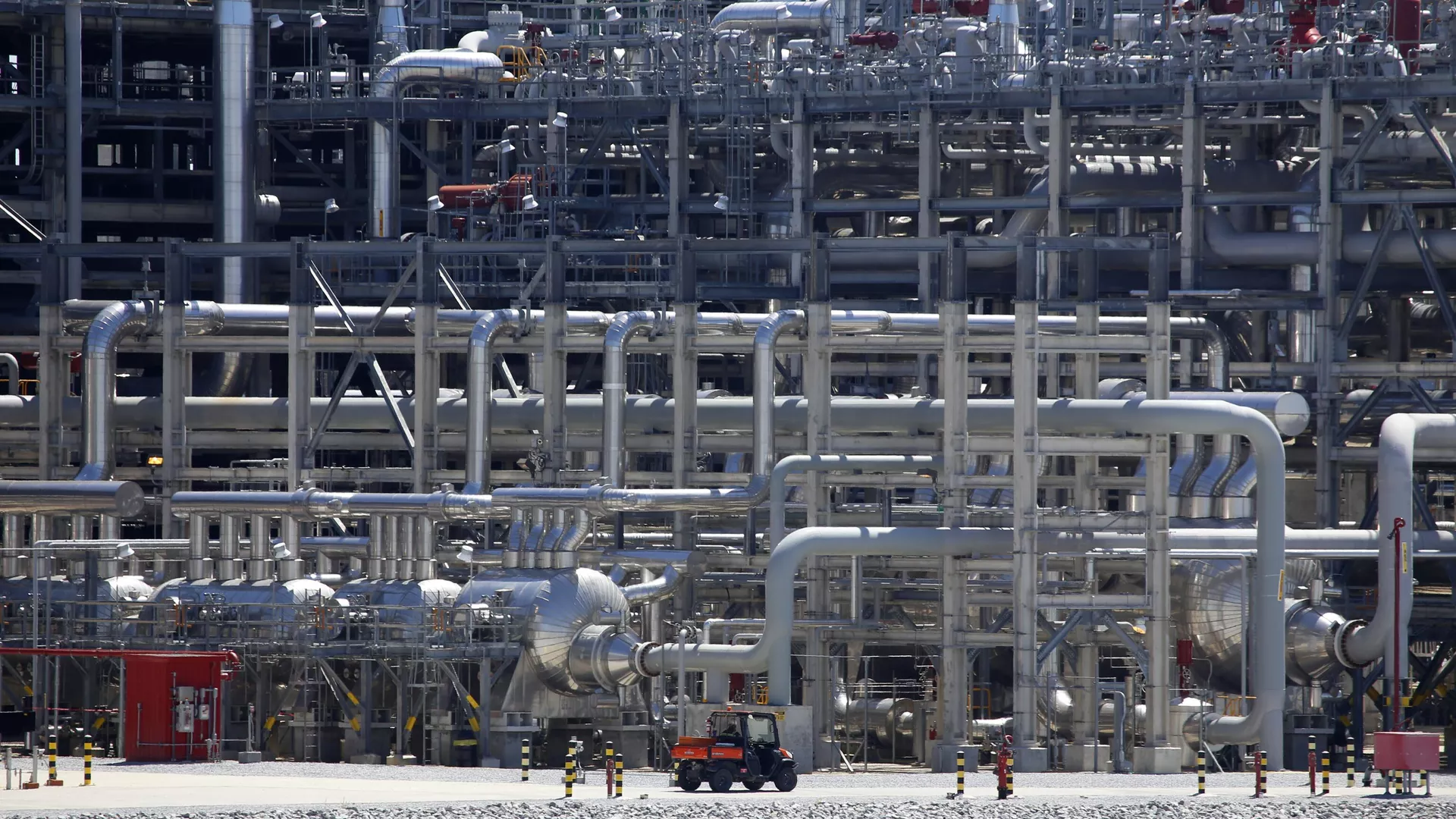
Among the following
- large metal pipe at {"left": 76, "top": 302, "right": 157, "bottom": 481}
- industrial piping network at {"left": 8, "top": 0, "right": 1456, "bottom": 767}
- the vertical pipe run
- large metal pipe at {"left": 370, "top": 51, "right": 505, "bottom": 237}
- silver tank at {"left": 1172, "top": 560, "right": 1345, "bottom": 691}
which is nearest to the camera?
industrial piping network at {"left": 8, "top": 0, "right": 1456, "bottom": 767}

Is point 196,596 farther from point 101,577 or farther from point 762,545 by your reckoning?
point 762,545

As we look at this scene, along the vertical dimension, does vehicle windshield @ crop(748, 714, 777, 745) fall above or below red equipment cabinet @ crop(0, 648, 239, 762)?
above

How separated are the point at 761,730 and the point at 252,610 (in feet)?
35.9

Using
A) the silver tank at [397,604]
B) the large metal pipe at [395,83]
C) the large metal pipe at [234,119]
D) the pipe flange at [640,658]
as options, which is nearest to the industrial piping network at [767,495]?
the pipe flange at [640,658]

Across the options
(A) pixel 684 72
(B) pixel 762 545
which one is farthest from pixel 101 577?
(A) pixel 684 72

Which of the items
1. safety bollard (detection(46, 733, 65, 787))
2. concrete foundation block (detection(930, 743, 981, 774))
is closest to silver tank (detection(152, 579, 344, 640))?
safety bollard (detection(46, 733, 65, 787))

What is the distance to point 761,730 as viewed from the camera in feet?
123

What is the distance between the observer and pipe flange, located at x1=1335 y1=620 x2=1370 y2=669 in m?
45.1

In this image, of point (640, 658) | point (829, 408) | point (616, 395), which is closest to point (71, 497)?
point (616, 395)

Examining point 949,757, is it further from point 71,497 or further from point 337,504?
point 71,497

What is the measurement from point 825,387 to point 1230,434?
690cm

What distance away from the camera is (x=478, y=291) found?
5875cm

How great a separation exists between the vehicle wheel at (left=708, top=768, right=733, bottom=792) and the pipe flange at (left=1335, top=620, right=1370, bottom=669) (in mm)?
13151

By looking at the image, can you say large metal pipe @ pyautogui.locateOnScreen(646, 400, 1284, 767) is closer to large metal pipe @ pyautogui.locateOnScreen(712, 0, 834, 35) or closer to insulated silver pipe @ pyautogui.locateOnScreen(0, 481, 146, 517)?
insulated silver pipe @ pyautogui.locateOnScreen(0, 481, 146, 517)
